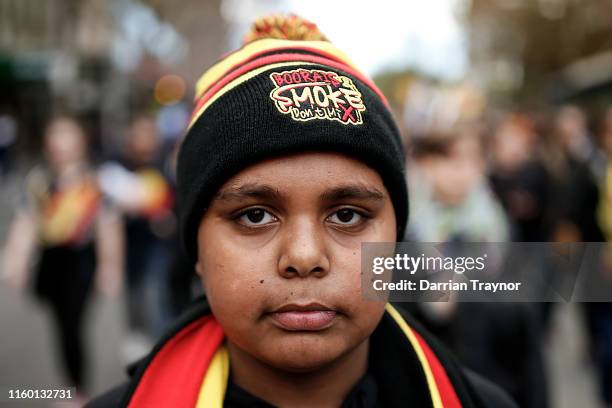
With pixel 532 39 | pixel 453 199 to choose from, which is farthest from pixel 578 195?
pixel 532 39

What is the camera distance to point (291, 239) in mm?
1417

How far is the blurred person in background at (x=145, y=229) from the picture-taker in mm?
6309

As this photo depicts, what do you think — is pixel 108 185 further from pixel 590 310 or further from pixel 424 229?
pixel 590 310

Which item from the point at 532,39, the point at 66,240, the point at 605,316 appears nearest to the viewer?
the point at 66,240

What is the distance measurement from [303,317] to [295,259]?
13cm

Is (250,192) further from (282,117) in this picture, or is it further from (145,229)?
(145,229)

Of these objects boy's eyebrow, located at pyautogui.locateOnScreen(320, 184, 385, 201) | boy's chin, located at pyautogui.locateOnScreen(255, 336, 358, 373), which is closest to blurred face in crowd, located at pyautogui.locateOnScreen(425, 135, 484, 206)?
boy's eyebrow, located at pyautogui.locateOnScreen(320, 184, 385, 201)

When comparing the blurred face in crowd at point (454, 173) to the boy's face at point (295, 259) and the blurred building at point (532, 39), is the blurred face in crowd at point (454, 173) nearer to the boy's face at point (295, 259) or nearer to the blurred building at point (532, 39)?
the boy's face at point (295, 259)

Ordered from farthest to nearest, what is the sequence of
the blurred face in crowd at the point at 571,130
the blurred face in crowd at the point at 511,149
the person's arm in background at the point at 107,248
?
the blurred face in crowd at the point at 571,130
the blurred face in crowd at the point at 511,149
the person's arm in background at the point at 107,248

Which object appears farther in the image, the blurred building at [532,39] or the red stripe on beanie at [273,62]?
the blurred building at [532,39]

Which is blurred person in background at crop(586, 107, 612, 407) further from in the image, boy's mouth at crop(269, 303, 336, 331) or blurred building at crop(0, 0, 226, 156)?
blurred building at crop(0, 0, 226, 156)

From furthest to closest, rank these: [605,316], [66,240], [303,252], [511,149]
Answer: [511,149]
[605,316]
[66,240]
[303,252]

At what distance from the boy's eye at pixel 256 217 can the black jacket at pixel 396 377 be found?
1.49ft

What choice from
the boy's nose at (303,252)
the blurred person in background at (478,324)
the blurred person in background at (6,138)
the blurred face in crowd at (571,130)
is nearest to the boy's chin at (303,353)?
the boy's nose at (303,252)
